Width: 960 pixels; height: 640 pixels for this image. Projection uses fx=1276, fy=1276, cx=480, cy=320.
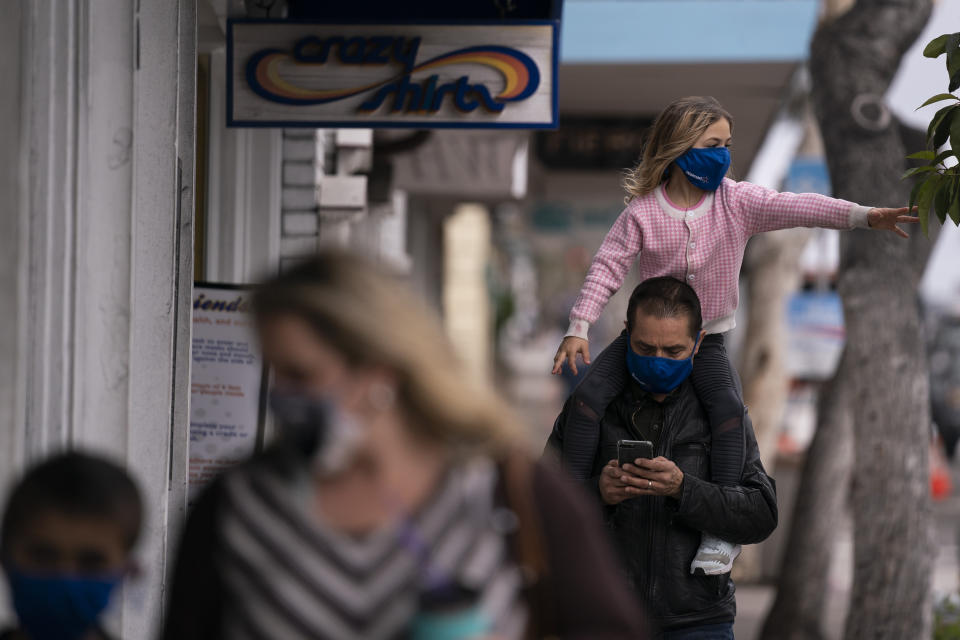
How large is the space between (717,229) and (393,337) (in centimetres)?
222

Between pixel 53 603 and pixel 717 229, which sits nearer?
pixel 53 603

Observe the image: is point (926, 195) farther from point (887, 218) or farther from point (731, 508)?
point (731, 508)

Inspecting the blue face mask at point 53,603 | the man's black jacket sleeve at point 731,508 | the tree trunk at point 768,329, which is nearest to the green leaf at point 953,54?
the man's black jacket sleeve at point 731,508

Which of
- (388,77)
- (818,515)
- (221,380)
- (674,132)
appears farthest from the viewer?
(818,515)

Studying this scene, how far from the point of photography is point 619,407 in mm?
3689

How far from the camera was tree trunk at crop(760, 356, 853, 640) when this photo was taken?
9070 mm

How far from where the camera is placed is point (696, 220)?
3965 mm

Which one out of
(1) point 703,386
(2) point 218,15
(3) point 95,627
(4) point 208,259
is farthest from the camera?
(4) point 208,259

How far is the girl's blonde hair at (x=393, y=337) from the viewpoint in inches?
76.3

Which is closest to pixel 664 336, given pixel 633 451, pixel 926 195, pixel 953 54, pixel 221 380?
pixel 633 451

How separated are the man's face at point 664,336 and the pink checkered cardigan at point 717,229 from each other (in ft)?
1.22

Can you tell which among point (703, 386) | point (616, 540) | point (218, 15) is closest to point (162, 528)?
point (616, 540)

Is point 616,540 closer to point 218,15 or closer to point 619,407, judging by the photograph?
point 619,407

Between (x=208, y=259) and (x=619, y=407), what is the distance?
12.0ft
